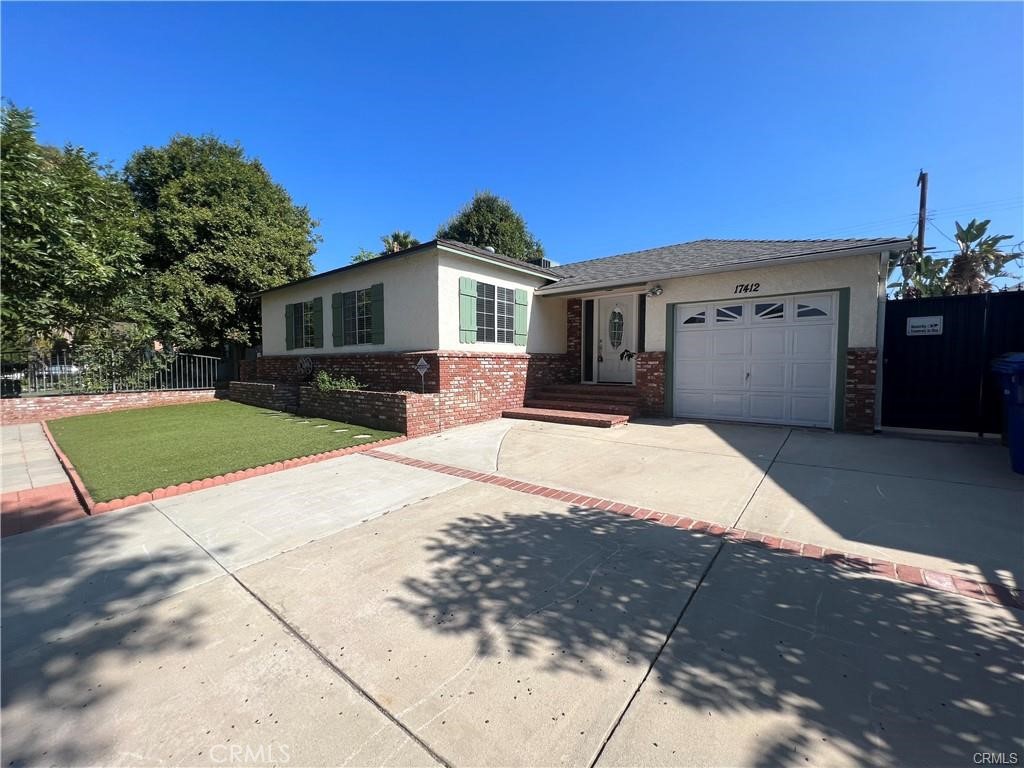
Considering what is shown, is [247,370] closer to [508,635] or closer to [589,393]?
[589,393]

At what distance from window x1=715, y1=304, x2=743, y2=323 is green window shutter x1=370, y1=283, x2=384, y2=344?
304 inches

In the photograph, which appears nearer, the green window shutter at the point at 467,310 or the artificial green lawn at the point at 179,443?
the artificial green lawn at the point at 179,443

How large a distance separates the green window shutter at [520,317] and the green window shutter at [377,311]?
333 centimetres

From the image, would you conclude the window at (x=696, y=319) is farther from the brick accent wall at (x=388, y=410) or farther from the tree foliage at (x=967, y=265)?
the tree foliage at (x=967, y=265)

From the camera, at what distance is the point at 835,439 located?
7.22m

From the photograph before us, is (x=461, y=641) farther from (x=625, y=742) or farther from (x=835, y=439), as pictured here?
(x=835, y=439)

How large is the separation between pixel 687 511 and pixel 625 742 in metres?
2.76

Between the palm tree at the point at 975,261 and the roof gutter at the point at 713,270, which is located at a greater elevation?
the palm tree at the point at 975,261

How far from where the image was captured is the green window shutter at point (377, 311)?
35.1 ft

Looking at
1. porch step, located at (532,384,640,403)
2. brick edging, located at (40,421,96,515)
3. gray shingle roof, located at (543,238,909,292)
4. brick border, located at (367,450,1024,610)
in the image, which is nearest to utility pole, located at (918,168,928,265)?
gray shingle roof, located at (543,238,909,292)

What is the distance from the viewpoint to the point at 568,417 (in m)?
9.34

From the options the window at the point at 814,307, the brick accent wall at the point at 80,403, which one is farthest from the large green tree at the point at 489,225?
the window at the point at 814,307

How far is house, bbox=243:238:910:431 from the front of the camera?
791 centimetres

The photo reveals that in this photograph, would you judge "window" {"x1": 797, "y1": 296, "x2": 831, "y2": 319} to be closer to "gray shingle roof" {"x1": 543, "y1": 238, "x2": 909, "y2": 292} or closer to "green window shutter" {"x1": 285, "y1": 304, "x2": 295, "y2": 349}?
"gray shingle roof" {"x1": 543, "y1": 238, "x2": 909, "y2": 292}
